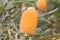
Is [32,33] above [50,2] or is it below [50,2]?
below

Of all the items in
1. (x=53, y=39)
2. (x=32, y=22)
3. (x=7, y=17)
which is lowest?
(x=53, y=39)

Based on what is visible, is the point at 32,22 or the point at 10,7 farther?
the point at 10,7

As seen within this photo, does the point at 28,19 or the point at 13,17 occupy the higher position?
the point at 13,17

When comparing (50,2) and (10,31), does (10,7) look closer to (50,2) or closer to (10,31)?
(10,31)

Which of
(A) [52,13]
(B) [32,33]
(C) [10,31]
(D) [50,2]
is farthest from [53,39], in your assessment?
(D) [50,2]

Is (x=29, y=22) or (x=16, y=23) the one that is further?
(x=16, y=23)

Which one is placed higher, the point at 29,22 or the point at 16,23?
the point at 16,23

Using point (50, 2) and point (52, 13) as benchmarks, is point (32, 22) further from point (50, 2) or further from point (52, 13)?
point (50, 2)

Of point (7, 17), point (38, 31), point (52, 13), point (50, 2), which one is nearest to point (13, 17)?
point (7, 17)

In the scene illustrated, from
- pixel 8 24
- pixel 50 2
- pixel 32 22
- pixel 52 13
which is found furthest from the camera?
pixel 50 2

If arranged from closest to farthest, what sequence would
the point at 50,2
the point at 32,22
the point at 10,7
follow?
the point at 32,22 < the point at 10,7 < the point at 50,2
